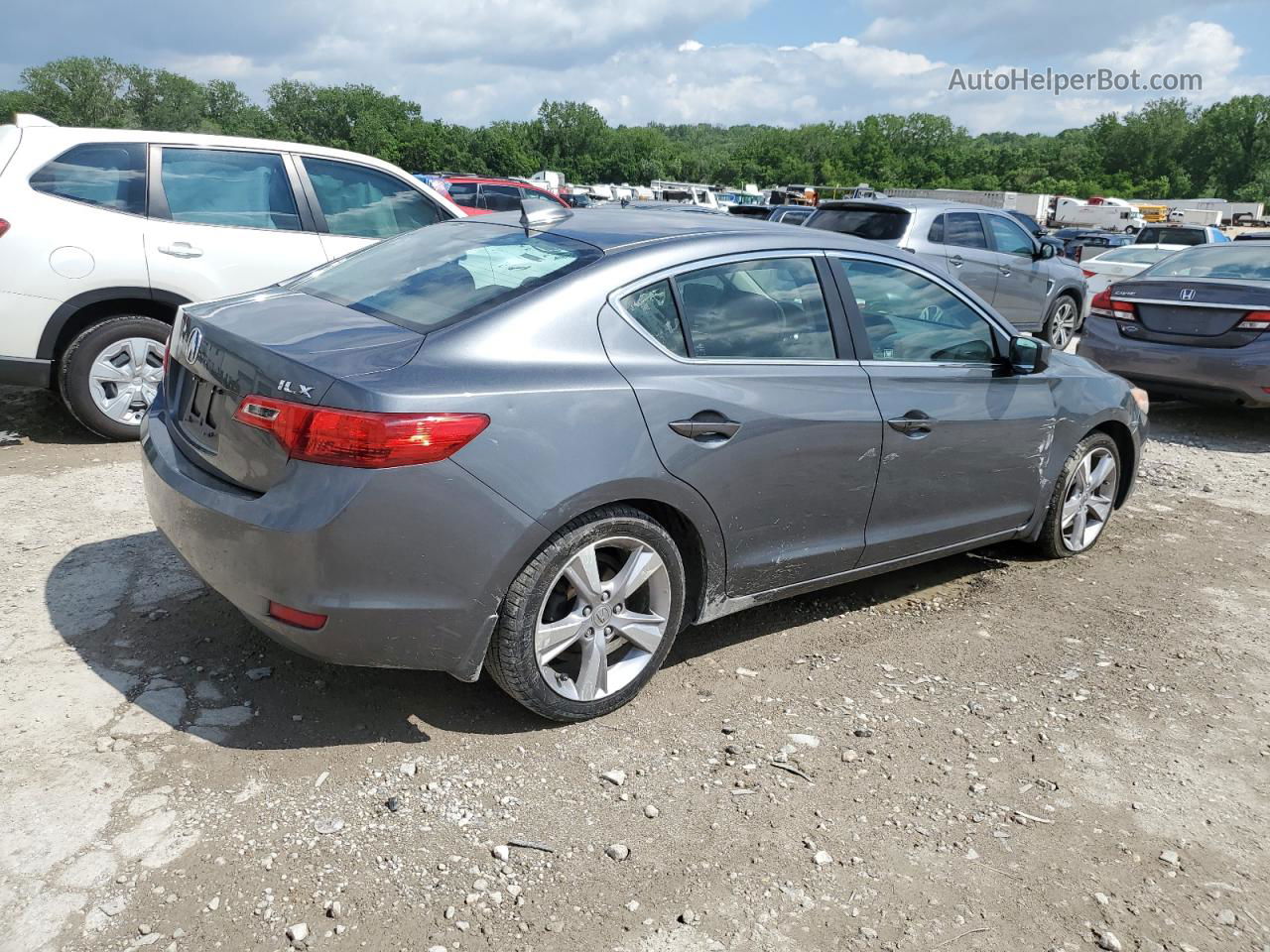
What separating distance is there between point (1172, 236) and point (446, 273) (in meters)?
19.4

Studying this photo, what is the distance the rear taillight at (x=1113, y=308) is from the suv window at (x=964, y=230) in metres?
2.29

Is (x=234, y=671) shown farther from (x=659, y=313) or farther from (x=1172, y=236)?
(x=1172, y=236)

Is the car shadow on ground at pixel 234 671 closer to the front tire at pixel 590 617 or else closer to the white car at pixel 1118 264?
the front tire at pixel 590 617

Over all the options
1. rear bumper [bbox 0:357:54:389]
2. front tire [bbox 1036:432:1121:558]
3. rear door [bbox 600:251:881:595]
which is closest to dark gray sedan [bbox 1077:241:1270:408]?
front tire [bbox 1036:432:1121:558]

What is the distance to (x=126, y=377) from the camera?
235 inches

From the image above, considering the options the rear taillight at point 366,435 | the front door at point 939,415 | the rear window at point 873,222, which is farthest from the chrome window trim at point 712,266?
the rear window at point 873,222

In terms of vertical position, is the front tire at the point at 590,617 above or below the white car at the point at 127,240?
below

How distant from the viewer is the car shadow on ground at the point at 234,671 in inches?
125

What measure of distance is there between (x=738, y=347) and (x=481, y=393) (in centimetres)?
105

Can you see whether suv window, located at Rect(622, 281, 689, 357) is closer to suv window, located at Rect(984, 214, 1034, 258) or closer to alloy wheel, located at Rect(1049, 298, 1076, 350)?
suv window, located at Rect(984, 214, 1034, 258)

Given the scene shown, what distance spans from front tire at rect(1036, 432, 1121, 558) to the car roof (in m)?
1.63

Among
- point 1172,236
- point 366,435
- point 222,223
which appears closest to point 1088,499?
point 366,435

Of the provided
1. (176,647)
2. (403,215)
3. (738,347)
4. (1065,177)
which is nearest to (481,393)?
(738,347)

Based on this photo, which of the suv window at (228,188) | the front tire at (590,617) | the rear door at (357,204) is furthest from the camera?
the rear door at (357,204)
